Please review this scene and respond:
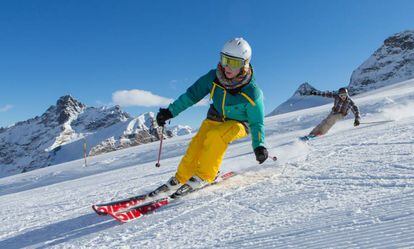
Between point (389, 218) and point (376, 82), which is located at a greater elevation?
point (376, 82)

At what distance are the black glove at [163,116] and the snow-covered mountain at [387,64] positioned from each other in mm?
140926

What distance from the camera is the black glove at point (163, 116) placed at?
539 centimetres

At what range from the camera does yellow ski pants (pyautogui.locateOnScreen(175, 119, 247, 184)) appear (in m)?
4.66

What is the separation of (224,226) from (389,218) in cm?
122

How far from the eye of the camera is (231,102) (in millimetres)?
4957

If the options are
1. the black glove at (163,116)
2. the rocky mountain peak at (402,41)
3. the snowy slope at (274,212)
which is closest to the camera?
the snowy slope at (274,212)

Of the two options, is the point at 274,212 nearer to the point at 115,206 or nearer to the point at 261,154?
the point at 261,154

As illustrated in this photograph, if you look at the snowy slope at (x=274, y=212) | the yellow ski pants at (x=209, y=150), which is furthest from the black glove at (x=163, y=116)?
the snowy slope at (x=274, y=212)

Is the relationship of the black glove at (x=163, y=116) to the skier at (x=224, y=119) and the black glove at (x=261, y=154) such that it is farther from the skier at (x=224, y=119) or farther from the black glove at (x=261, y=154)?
the black glove at (x=261, y=154)

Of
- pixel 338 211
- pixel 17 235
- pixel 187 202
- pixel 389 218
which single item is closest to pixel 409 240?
pixel 389 218

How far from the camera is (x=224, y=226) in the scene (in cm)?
323

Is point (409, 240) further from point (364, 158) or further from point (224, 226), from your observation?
point (364, 158)

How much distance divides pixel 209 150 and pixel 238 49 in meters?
1.23

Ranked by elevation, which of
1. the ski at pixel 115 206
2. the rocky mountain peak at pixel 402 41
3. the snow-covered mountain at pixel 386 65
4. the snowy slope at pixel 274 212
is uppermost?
the rocky mountain peak at pixel 402 41
